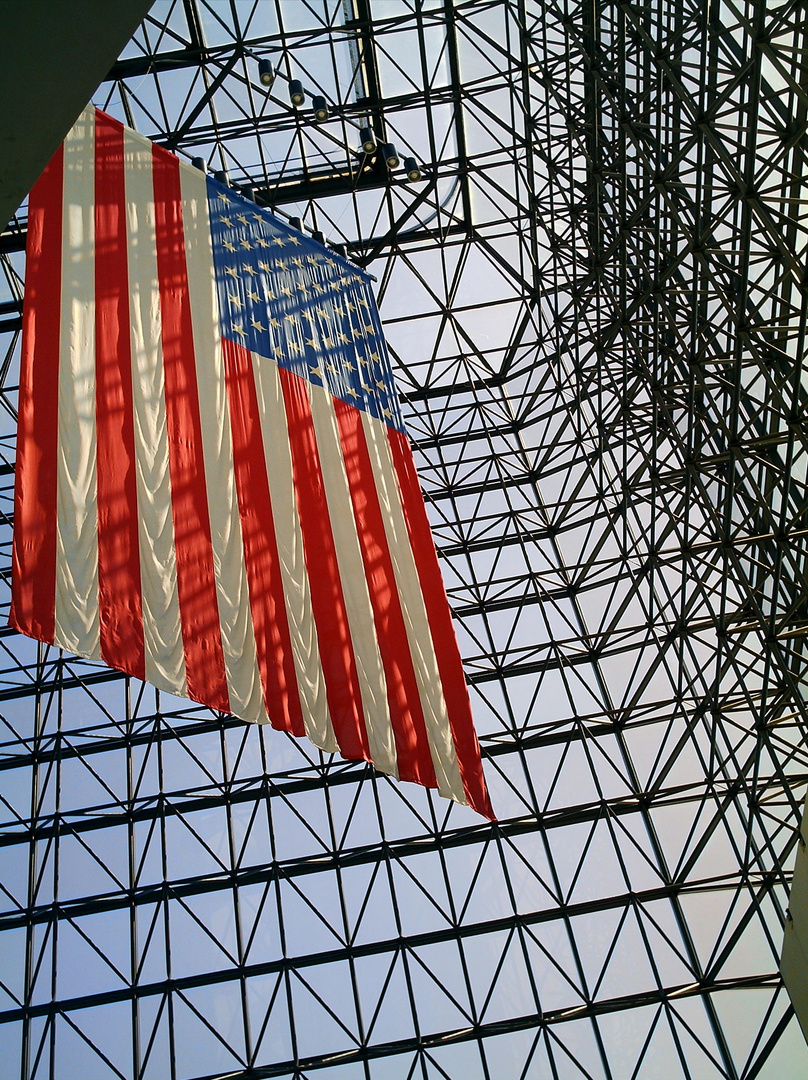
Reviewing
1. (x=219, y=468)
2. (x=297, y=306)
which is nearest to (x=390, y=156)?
(x=297, y=306)

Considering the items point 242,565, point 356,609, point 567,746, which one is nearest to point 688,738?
point 567,746

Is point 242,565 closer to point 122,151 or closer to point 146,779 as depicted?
point 122,151

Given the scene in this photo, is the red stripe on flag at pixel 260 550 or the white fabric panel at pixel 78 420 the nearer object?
the white fabric panel at pixel 78 420

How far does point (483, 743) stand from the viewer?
2206cm

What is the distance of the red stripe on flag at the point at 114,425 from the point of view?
10.3 meters

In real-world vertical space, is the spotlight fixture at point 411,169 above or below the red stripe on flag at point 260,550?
above

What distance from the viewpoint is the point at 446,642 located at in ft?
45.6

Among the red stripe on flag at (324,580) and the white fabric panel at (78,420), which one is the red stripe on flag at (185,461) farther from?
the red stripe on flag at (324,580)

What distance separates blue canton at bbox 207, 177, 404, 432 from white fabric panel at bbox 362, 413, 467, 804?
2.62ft

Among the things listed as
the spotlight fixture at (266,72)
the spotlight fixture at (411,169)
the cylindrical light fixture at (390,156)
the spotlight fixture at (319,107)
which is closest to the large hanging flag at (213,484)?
the spotlight fixture at (319,107)

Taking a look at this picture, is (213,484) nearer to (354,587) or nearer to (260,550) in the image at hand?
(260,550)

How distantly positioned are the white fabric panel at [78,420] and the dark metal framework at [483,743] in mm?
8316

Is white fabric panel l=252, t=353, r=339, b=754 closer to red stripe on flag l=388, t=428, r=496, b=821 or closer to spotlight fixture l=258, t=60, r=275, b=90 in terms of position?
red stripe on flag l=388, t=428, r=496, b=821

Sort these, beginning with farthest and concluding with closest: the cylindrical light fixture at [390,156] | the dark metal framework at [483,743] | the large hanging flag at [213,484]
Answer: the cylindrical light fixture at [390,156] < the dark metal framework at [483,743] < the large hanging flag at [213,484]
